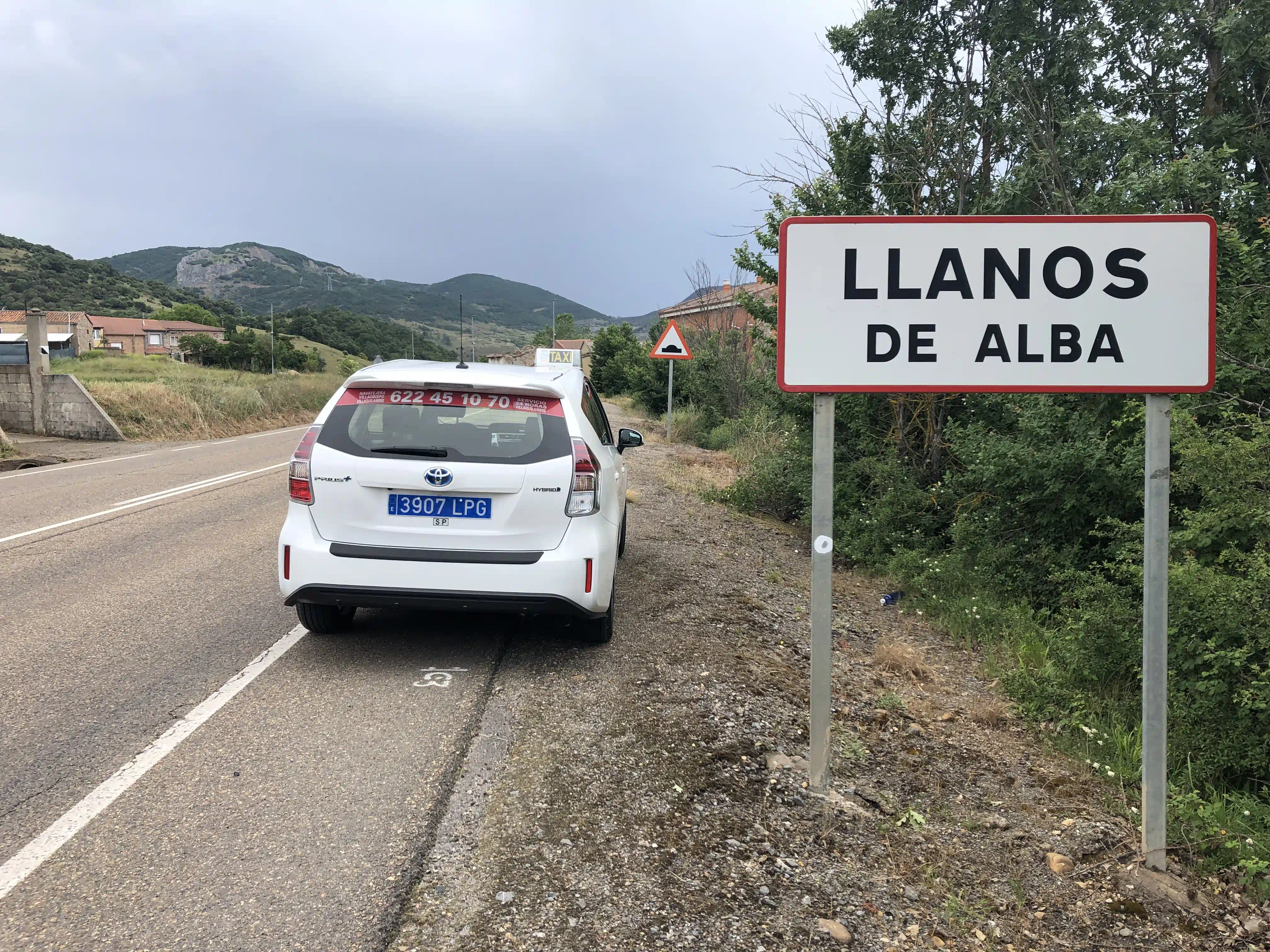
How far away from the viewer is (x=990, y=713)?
5020 mm

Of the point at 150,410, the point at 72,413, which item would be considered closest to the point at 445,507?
the point at 72,413

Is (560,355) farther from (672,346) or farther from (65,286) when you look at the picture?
(65,286)

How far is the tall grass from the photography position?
24.2 metres

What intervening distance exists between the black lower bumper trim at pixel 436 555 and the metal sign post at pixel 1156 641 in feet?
9.51

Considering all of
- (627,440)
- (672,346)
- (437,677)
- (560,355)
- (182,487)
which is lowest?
(437,677)

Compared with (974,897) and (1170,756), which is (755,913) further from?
(1170,756)

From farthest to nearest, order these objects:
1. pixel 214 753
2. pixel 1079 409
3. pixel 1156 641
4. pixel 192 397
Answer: pixel 192 397 < pixel 1079 409 < pixel 214 753 < pixel 1156 641

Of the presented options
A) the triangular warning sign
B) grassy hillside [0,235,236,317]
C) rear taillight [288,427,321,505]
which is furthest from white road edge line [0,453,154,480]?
grassy hillside [0,235,236,317]

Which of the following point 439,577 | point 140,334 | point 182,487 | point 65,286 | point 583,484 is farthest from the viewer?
point 140,334

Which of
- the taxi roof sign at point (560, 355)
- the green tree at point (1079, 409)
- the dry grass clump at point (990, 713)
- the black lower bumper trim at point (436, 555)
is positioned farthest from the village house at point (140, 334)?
the dry grass clump at point (990, 713)

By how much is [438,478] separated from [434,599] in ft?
2.15

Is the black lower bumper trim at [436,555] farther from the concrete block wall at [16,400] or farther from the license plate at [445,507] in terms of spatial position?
the concrete block wall at [16,400]

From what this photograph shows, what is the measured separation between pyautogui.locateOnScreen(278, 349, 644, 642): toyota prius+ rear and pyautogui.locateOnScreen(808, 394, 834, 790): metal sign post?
64.2 inches

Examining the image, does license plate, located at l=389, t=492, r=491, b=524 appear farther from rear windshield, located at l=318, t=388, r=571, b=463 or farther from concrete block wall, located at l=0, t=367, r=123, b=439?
concrete block wall, located at l=0, t=367, r=123, b=439
